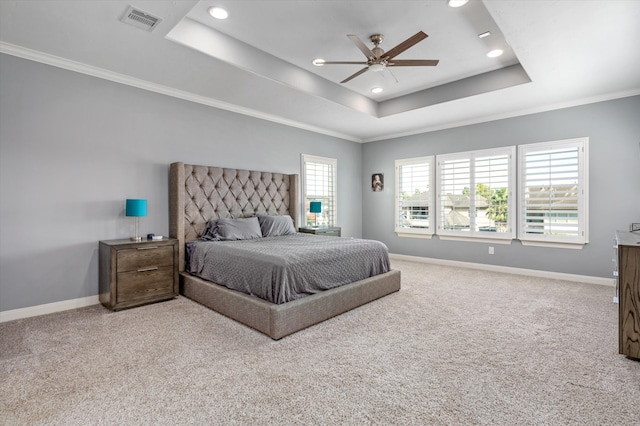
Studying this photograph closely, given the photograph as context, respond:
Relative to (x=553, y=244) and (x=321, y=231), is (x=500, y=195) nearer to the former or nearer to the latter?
(x=553, y=244)

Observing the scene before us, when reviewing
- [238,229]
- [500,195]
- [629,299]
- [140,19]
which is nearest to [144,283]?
[238,229]

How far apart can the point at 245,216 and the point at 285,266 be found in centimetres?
233

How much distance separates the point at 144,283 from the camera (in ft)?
11.8

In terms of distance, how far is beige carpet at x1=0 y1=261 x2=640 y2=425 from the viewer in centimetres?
176

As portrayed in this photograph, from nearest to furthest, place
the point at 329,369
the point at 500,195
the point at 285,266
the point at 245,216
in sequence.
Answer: the point at 329,369 < the point at 285,266 < the point at 245,216 < the point at 500,195

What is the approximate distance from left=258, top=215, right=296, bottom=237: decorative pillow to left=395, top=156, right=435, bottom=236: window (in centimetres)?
267

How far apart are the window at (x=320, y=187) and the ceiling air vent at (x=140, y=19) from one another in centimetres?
350

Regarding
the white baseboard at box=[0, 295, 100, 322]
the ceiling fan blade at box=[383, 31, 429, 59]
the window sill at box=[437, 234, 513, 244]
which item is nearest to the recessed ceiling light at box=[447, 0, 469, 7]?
the ceiling fan blade at box=[383, 31, 429, 59]

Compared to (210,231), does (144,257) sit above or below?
below

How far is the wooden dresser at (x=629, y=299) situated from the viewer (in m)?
2.35

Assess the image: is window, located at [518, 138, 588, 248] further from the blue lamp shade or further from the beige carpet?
the blue lamp shade

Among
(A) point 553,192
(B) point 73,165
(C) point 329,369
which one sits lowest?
(C) point 329,369

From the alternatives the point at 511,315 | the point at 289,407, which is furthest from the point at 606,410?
the point at 289,407

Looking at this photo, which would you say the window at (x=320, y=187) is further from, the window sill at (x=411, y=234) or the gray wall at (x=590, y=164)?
the gray wall at (x=590, y=164)
